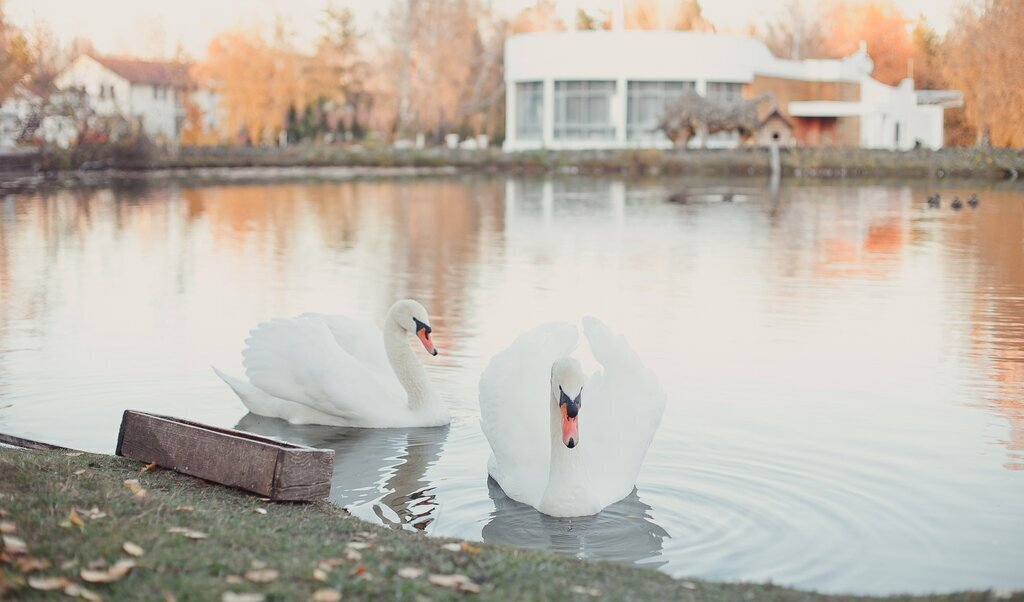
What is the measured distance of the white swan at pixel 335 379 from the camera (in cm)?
1005

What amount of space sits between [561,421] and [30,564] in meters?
3.17

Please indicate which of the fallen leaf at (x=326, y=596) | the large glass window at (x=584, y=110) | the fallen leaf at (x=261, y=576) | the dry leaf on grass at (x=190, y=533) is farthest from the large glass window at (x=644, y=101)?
the fallen leaf at (x=326, y=596)

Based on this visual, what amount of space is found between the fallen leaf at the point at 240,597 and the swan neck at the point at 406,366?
5072mm

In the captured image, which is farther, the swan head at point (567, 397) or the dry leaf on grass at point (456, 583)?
the swan head at point (567, 397)

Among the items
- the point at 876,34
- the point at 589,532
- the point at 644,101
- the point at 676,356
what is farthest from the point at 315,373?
the point at 876,34

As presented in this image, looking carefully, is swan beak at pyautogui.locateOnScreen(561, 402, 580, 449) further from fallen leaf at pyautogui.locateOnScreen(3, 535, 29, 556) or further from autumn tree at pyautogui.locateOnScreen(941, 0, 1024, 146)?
autumn tree at pyautogui.locateOnScreen(941, 0, 1024, 146)

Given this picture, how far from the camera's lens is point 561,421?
747cm

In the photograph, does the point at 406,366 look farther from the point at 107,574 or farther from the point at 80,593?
the point at 80,593

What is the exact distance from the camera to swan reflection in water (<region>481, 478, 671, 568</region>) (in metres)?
7.23

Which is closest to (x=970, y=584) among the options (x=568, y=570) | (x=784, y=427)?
(x=568, y=570)

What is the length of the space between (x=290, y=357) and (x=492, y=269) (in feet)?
35.4

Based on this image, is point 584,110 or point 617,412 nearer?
point 617,412

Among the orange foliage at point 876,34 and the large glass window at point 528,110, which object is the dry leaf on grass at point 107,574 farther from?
the orange foliage at point 876,34

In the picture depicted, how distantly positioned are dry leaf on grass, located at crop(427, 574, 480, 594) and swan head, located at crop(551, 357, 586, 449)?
1833 millimetres
